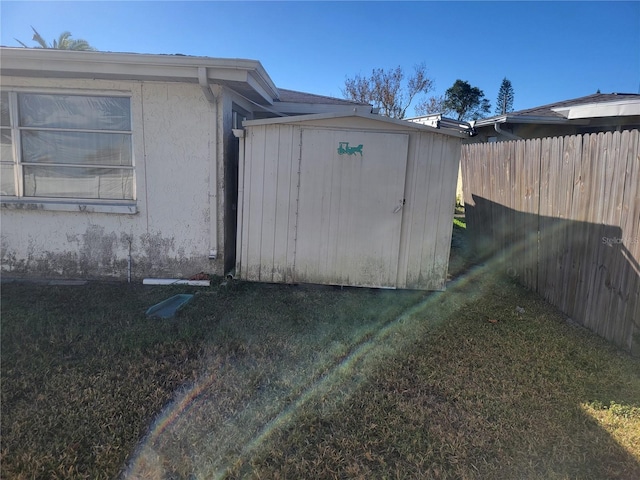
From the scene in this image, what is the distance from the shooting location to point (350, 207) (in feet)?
17.0

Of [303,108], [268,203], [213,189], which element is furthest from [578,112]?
[213,189]

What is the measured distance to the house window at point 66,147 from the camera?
16.8 feet

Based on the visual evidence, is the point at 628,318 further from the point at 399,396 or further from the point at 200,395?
the point at 200,395

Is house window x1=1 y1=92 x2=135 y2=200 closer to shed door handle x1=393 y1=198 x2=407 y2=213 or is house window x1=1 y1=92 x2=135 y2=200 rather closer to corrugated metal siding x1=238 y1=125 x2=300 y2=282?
corrugated metal siding x1=238 y1=125 x2=300 y2=282

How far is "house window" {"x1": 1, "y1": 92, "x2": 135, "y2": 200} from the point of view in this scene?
513 centimetres

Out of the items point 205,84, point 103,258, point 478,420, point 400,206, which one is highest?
point 205,84

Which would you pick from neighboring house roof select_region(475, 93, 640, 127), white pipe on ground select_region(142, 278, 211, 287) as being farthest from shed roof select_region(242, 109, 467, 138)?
neighboring house roof select_region(475, 93, 640, 127)

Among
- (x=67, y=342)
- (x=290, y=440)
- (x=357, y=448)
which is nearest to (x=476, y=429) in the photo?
(x=357, y=448)

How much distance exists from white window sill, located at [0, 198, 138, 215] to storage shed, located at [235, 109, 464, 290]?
1512 mm

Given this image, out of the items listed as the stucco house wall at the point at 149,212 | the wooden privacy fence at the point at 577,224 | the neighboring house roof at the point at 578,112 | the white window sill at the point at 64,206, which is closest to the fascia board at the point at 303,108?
the stucco house wall at the point at 149,212

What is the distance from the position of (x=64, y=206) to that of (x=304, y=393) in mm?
4178

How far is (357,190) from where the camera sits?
514 centimetres

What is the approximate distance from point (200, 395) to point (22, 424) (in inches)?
43.2

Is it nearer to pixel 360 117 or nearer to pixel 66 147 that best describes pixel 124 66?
pixel 66 147
